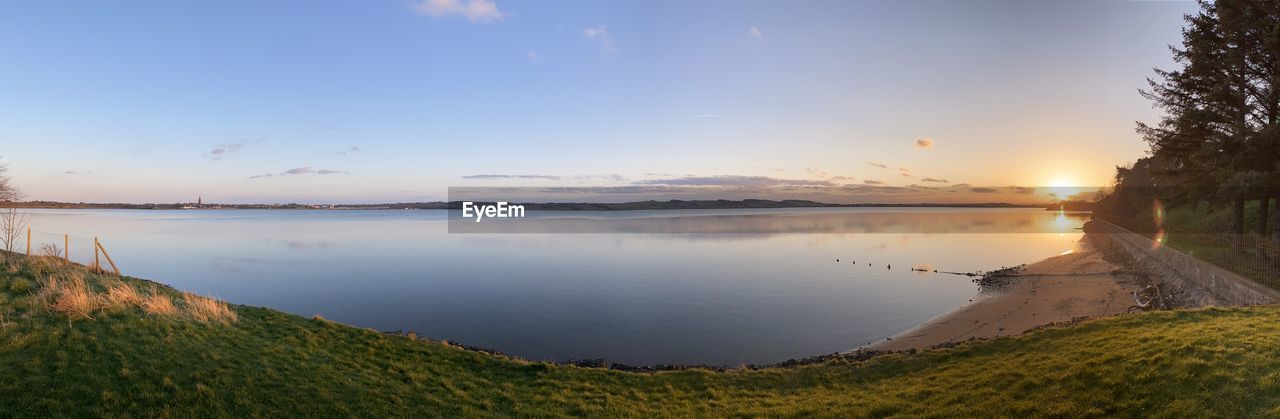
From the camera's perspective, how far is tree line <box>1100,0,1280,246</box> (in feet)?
68.3

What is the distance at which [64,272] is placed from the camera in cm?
1412

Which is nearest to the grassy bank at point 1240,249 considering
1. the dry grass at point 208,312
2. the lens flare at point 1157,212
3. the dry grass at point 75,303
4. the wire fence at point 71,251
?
the lens flare at point 1157,212

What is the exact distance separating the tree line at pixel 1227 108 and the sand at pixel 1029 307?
18.7ft

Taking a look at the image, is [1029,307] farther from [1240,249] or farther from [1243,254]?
[1240,249]

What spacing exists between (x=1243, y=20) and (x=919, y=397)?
27433 millimetres

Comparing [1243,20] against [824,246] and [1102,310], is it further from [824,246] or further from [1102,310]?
[824,246]

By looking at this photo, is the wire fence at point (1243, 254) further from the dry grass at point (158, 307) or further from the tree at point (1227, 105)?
the dry grass at point (158, 307)

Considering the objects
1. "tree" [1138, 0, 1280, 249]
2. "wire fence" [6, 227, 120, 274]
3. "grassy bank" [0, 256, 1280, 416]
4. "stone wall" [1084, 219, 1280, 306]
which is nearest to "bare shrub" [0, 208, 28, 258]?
"wire fence" [6, 227, 120, 274]

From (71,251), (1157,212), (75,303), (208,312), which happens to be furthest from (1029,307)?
(71,251)

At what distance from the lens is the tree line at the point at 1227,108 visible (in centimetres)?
2083

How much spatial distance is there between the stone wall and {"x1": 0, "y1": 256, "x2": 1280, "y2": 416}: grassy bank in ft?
19.7

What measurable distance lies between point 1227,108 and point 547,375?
32128mm

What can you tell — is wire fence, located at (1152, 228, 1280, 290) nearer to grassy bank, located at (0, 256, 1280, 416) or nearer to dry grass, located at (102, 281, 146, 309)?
grassy bank, located at (0, 256, 1280, 416)

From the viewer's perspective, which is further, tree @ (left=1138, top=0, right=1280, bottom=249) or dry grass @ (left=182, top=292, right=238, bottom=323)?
tree @ (left=1138, top=0, right=1280, bottom=249)
